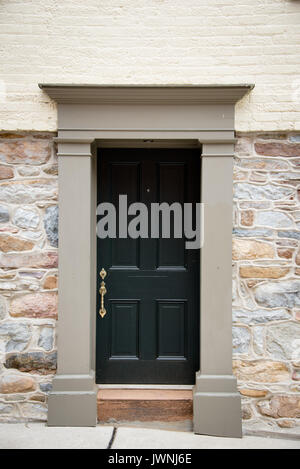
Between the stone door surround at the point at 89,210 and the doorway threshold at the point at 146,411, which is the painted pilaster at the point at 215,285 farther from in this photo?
the doorway threshold at the point at 146,411

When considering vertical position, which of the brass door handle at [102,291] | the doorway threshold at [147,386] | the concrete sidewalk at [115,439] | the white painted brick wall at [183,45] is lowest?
the concrete sidewalk at [115,439]

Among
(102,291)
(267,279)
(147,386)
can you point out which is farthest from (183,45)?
(147,386)

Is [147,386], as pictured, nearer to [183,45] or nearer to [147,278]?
[147,278]

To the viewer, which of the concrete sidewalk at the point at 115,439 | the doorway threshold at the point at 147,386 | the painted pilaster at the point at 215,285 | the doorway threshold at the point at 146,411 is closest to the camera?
the concrete sidewalk at the point at 115,439

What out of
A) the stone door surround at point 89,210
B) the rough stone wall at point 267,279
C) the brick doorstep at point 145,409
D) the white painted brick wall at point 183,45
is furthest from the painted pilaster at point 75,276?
the rough stone wall at point 267,279

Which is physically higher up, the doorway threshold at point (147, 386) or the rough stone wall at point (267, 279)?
the rough stone wall at point (267, 279)

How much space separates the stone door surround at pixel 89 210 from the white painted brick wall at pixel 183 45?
20cm

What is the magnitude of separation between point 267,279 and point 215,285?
1.59ft

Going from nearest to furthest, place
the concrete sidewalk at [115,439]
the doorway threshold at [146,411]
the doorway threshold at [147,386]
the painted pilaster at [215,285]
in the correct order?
the concrete sidewalk at [115,439] < the painted pilaster at [215,285] < the doorway threshold at [146,411] < the doorway threshold at [147,386]

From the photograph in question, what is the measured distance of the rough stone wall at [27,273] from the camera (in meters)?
3.55

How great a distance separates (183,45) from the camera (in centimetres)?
353

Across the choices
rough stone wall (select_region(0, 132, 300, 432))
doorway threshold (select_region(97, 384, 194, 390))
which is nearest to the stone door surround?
rough stone wall (select_region(0, 132, 300, 432))

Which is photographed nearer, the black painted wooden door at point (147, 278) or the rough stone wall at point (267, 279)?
the rough stone wall at point (267, 279)

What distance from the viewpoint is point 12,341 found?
140 inches
